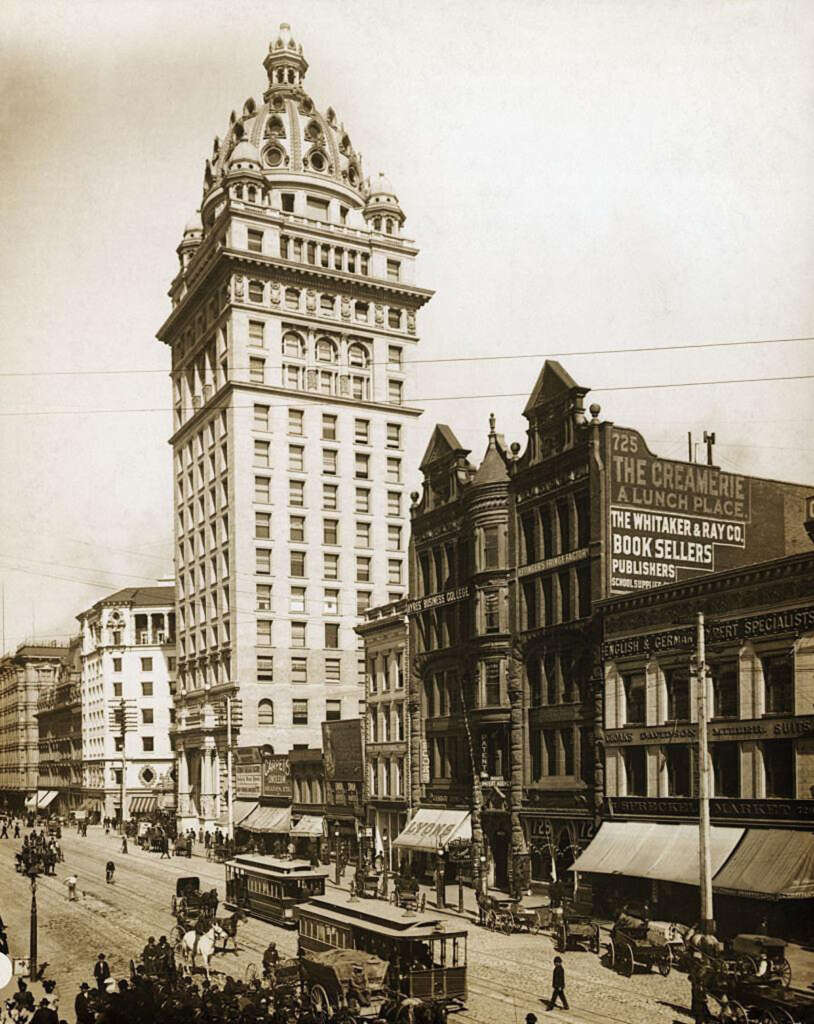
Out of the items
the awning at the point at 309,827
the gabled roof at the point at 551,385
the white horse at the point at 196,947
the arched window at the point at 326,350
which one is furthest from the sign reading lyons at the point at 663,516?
the arched window at the point at 326,350

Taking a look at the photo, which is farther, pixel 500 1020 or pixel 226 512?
pixel 226 512

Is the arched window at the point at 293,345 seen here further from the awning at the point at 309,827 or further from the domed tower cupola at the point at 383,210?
the awning at the point at 309,827

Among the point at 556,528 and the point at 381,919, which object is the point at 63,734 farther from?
the point at 381,919

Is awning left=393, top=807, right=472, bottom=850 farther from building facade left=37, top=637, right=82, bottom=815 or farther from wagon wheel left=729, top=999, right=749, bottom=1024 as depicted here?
building facade left=37, top=637, right=82, bottom=815

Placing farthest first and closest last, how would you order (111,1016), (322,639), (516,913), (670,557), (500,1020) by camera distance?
1. (322,639)
2. (670,557)
3. (516,913)
4. (500,1020)
5. (111,1016)

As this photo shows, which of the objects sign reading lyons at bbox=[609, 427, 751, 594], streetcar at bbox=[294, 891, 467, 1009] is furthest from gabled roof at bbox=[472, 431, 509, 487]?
streetcar at bbox=[294, 891, 467, 1009]

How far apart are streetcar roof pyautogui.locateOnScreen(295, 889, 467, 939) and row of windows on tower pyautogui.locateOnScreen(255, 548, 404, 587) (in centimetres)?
5863

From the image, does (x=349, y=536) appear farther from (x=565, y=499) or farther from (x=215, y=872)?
(x=565, y=499)

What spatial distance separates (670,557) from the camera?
1901 inches

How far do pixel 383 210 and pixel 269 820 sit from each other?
51.6 meters

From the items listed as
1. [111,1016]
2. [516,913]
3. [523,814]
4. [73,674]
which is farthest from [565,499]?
[73,674]

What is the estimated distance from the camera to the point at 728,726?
39.3m

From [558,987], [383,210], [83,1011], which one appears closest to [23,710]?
[383,210]

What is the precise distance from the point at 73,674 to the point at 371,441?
62.3 metres
